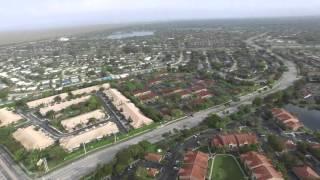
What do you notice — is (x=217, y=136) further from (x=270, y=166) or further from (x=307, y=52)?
(x=307, y=52)

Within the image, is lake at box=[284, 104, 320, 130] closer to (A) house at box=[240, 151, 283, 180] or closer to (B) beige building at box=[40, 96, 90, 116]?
(A) house at box=[240, 151, 283, 180]

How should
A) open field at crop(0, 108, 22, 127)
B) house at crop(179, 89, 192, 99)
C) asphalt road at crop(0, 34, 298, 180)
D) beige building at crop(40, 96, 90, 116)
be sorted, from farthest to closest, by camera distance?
1. house at crop(179, 89, 192, 99)
2. beige building at crop(40, 96, 90, 116)
3. open field at crop(0, 108, 22, 127)
4. asphalt road at crop(0, 34, 298, 180)

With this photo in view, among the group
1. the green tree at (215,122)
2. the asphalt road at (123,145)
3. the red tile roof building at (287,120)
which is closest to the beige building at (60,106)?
the asphalt road at (123,145)

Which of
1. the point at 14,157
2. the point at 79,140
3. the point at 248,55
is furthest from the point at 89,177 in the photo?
the point at 248,55

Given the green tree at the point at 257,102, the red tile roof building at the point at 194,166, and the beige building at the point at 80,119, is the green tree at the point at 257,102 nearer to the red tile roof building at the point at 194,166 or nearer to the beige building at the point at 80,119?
the red tile roof building at the point at 194,166

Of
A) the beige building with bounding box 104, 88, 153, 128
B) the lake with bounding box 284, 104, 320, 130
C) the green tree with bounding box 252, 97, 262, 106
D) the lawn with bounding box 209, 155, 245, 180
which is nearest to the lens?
the lawn with bounding box 209, 155, 245, 180

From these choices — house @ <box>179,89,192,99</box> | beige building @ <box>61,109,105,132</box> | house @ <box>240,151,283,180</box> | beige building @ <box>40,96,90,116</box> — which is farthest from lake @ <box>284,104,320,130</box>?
beige building @ <box>40,96,90,116</box>
